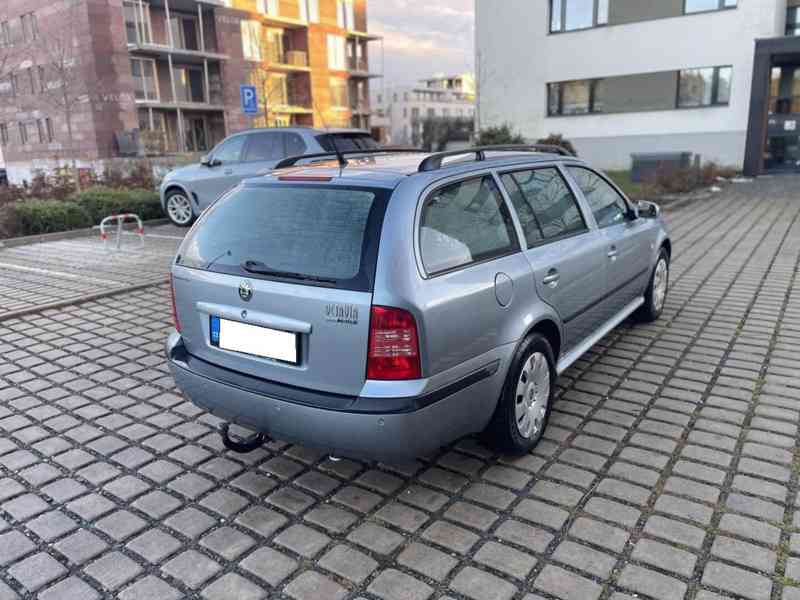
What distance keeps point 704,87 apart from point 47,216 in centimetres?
2337

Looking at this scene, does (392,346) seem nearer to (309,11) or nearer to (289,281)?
(289,281)

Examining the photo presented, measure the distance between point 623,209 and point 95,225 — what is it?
Answer: 36.5 ft

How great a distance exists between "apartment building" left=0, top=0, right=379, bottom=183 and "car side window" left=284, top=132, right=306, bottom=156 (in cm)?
1769

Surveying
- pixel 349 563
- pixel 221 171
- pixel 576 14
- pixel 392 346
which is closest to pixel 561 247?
pixel 392 346

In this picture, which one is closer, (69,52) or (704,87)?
(704,87)

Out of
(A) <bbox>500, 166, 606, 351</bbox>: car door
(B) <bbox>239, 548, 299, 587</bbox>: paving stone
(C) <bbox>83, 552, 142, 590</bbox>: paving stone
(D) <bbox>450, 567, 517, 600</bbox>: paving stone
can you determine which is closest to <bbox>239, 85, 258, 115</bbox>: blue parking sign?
(A) <bbox>500, 166, 606, 351</bbox>: car door

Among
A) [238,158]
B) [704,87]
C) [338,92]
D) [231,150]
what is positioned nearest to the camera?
[238,158]

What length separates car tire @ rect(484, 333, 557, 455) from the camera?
130 inches

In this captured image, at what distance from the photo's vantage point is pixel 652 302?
5785 millimetres

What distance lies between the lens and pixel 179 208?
12516mm

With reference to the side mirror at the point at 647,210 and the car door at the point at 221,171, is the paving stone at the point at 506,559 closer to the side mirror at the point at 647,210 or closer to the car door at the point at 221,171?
the side mirror at the point at 647,210

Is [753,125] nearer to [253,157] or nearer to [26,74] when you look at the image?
[253,157]

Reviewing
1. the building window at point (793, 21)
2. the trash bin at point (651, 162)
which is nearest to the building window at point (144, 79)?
the trash bin at point (651, 162)

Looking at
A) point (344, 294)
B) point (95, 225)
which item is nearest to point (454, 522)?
point (344, 294)
